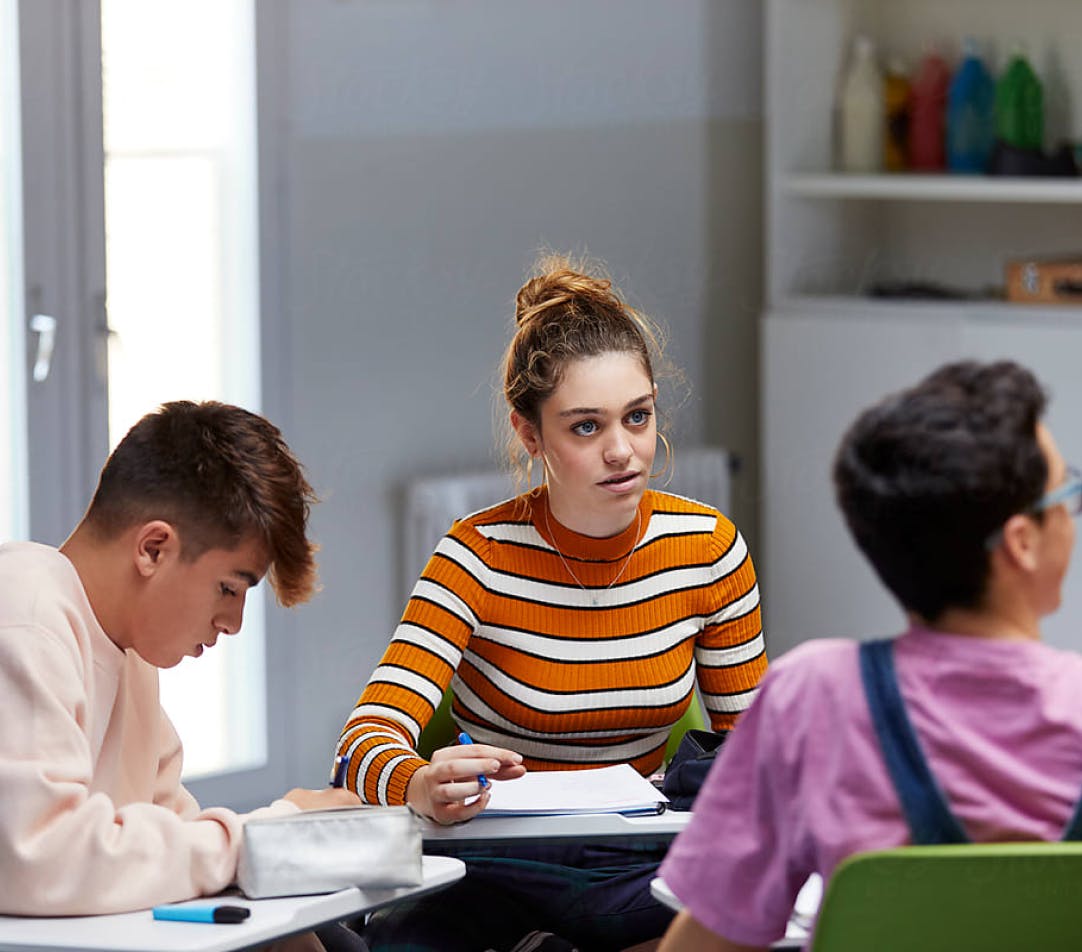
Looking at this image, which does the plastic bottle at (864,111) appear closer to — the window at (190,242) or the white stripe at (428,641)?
the window at (190,242)

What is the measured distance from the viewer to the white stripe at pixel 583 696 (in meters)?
1.88

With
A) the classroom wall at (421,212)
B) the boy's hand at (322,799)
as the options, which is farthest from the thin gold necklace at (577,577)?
the classroom wall at (421,212)

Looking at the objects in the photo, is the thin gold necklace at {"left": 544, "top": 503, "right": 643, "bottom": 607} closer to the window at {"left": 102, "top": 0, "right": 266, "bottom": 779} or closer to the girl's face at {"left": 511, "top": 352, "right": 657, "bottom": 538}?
the girl's face at {"left": 511, "top": 352, "right": 657, "bottom": 538}

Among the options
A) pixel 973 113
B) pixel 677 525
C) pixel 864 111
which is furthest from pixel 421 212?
pixel 677 525

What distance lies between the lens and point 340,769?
177 cm

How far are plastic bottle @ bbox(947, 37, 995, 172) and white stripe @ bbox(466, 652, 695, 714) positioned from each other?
2215 mm

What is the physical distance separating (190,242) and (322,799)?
1.80m

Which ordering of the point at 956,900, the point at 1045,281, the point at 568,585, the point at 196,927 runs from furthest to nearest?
1. the point at 1045,281
2. the point at 568,585
3. the point at 196,927
4. the point at 956,900

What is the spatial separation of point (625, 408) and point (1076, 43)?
2.32 metres

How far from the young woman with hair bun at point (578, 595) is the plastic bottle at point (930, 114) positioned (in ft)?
6.88

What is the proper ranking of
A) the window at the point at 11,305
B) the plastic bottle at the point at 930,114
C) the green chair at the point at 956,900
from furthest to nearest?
1. the plastic bottle at the point at 930,114
2. the window at the point at 11,305
3. the green chair at the point at 956,900

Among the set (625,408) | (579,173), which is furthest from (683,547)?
(579,173)

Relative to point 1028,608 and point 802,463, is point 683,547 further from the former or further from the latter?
point 802,463

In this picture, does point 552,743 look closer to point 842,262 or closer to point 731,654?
point 731,654
